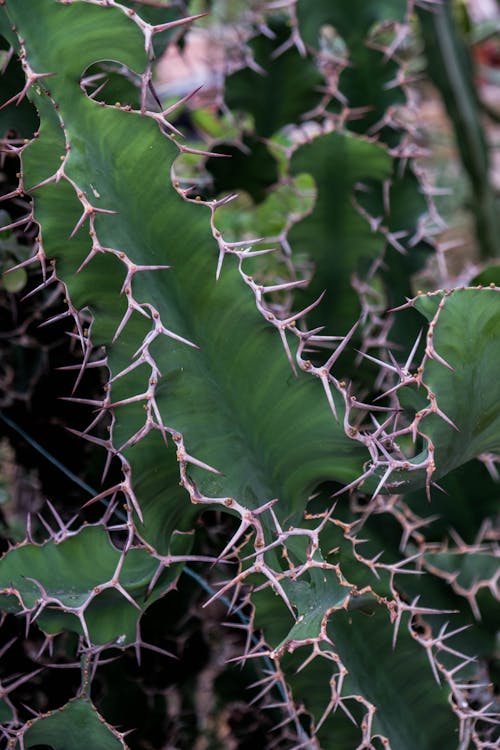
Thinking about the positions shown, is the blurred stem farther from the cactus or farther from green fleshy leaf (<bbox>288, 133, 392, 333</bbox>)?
the cactus

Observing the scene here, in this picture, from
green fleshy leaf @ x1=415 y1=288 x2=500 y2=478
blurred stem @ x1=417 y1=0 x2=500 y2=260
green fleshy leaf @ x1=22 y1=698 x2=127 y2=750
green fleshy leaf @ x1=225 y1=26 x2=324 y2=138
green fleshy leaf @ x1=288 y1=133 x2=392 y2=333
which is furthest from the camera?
blurred stem @ x1=417 y1=0 x2=500 y2=260

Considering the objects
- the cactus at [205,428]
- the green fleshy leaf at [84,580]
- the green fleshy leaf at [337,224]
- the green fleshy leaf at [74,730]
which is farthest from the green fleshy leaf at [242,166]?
the green fleshy leaf at [74,730]

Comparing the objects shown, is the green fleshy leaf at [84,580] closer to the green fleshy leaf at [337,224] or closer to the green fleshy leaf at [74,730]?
the green fleshy leaf at [74,730]

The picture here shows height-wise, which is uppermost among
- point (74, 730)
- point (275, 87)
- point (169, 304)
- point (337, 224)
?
point (169, 304)

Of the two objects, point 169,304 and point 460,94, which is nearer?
point 169,304

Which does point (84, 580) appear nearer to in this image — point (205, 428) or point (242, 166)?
point (205, 428)

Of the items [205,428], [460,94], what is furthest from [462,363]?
[460,94]

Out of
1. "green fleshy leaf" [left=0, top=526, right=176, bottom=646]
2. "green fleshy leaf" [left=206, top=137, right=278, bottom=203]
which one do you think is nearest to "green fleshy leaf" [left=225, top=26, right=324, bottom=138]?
"green fleshy leaf" [left=206, top=137, right=278, bottom=203]

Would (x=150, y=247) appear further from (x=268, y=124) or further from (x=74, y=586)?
(x=268, y=124)

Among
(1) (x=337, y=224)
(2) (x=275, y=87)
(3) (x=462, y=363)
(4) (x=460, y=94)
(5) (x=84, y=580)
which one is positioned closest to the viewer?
(3) (x=462, y=363)
